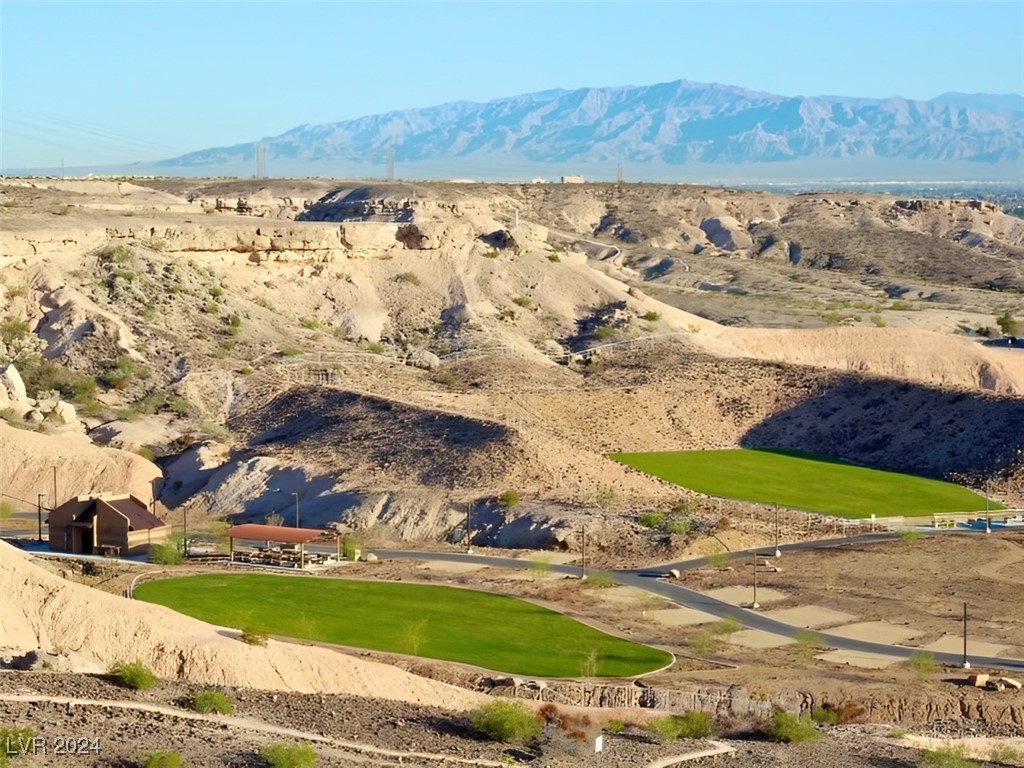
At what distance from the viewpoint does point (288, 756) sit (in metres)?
24.5

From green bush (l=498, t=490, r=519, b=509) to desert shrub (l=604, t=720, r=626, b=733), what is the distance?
83.3 feet

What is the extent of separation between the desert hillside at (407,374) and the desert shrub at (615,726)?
76.1ft

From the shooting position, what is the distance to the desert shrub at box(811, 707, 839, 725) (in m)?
33.8

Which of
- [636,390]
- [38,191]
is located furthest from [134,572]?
[38,191]

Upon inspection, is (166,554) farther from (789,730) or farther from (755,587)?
(789,730)

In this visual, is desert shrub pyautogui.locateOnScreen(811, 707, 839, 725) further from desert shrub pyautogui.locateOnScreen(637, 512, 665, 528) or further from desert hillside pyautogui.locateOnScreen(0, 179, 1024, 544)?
desert hillside pyautogui.locateOnScreen(0, 179, 1024, 544)

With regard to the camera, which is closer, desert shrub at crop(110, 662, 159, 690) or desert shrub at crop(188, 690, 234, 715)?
desert shrub at crop(188, 690, 234, 715)

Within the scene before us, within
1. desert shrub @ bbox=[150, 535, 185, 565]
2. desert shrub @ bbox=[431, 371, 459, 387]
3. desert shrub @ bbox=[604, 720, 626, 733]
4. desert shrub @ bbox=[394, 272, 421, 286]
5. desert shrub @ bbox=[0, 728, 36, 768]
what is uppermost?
desert shrub @ bbox=[394, 272, 421, 286]

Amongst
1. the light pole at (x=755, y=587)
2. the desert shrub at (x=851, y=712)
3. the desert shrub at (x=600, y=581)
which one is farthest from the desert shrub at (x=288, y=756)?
the desert shrub at (x=600, y=581)

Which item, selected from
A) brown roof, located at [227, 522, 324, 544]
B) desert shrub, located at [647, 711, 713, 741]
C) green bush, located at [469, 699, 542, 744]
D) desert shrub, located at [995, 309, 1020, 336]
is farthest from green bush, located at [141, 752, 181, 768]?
desert shrub, located at [995, 309, 1020, 336]

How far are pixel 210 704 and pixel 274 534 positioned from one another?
82.6ft

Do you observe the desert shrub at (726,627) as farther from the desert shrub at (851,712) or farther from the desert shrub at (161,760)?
the desert shrub at (161,760)

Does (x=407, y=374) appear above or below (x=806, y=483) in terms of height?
above

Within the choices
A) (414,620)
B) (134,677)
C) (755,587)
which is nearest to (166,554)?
(414,620)
